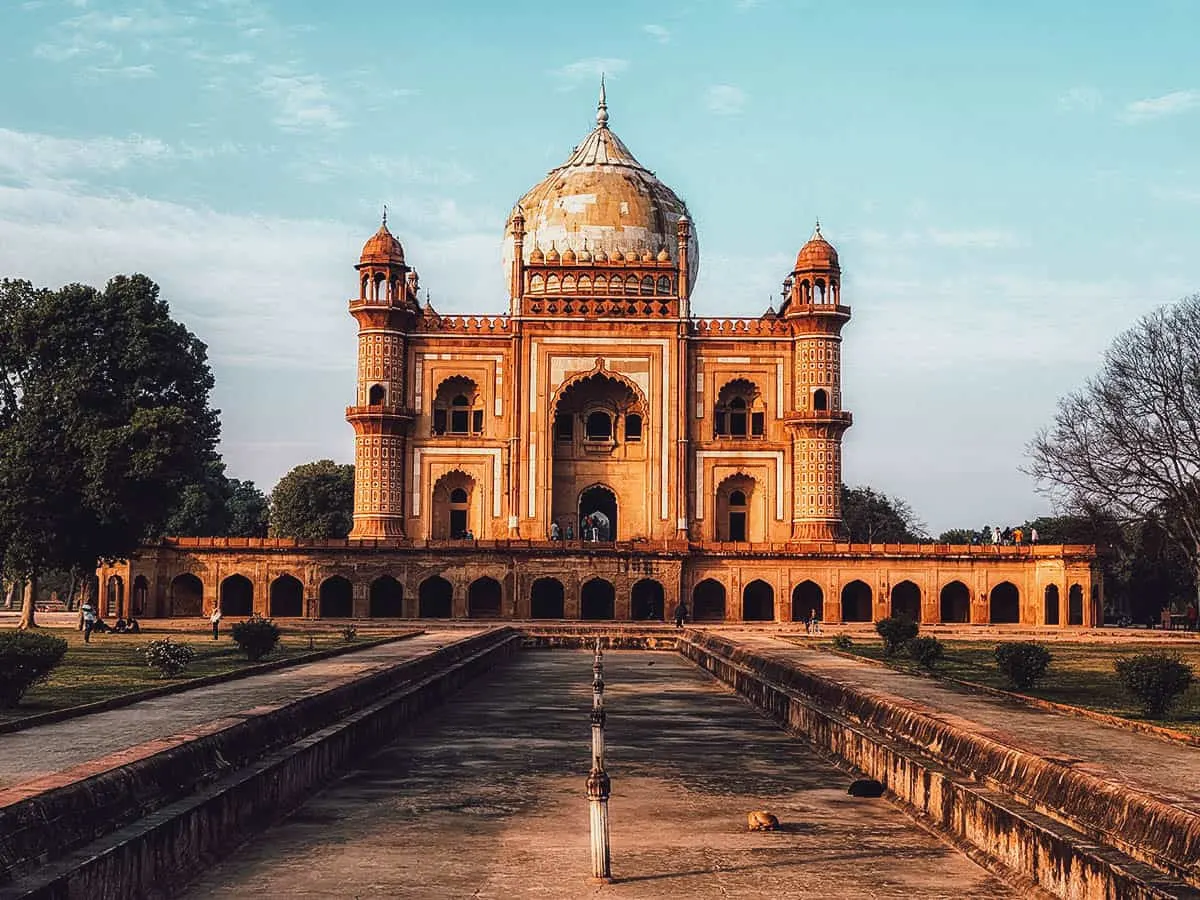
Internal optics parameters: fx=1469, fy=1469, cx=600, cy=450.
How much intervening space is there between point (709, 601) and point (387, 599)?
10.8m

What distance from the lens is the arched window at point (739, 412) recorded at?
5194cm

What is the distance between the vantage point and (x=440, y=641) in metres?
27.2

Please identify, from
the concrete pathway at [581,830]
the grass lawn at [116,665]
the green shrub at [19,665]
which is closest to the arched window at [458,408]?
the grass lawn at [116,665]

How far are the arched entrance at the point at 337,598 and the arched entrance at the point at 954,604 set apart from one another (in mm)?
20006

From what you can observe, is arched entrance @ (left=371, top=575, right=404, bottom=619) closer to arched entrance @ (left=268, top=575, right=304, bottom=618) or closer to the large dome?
Answer: arched entrance @ (left=268, top=575, right=304, bottom=618)

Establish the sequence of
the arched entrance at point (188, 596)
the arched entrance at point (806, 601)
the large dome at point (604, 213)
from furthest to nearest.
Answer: the large dome at point (604, 213) → the arched entrance at point (806, 601) → the arched entrance at point (188, 596)

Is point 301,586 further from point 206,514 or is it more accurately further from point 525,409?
point 206,514

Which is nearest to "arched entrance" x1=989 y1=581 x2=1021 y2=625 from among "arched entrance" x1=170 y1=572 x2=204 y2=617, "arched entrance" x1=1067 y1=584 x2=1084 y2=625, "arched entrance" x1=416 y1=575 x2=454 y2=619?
"arched entrance" x1=1067 y1=584 x2=1084 y2=625

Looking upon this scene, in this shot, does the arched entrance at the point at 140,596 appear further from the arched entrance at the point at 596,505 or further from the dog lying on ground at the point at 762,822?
the dog lying on ground at the point at 762,822

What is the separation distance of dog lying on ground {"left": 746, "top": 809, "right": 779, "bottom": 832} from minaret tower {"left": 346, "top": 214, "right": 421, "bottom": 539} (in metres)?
40.9

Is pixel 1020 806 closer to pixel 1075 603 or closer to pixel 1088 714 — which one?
pixel 1088 714

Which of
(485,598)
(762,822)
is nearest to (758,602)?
(485,598)

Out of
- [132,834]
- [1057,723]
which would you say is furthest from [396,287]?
[132,834]

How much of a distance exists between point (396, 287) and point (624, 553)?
→ 12486mm
